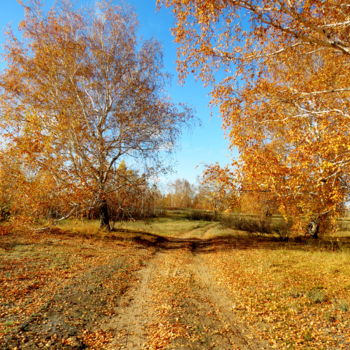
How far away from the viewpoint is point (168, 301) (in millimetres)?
7461

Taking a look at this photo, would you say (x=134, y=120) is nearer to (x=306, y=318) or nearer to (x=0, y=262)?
(x=0, y=262)

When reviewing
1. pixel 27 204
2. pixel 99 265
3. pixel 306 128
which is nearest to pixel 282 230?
pixel 306 128

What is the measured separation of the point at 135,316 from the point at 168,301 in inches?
49.1

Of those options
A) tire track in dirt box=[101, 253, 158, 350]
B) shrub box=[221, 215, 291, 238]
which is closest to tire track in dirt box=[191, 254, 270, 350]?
tire track in dirt box=[101, 253, 158, 350]

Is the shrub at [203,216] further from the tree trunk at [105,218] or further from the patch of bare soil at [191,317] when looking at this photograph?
the patch of bare soil at [191,317]

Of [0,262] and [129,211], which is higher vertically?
[129,211]

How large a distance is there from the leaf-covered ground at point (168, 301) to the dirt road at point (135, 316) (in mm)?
22

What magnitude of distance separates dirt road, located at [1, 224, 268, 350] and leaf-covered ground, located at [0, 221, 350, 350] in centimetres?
2

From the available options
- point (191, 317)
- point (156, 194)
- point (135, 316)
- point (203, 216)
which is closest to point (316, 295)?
point (191, 317)

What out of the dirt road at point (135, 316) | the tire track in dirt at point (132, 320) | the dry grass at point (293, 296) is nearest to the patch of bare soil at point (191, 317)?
the dirt road at point (135, 316)

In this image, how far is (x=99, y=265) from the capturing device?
11156mm

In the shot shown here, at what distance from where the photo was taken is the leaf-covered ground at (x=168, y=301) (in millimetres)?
5332

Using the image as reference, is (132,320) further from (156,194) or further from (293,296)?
(156,194)

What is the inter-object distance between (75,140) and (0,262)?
8.22 meters
